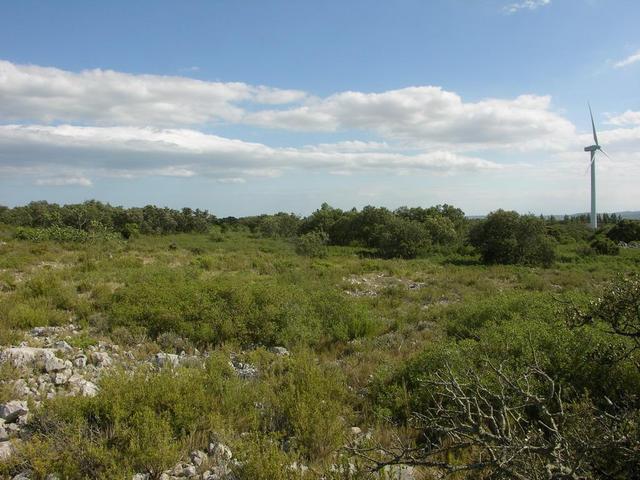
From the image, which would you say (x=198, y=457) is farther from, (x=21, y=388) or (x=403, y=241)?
(x=403, y=241)

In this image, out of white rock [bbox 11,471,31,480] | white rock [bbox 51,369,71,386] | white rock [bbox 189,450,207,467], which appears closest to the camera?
white rock [bbox 11,471,31,480]

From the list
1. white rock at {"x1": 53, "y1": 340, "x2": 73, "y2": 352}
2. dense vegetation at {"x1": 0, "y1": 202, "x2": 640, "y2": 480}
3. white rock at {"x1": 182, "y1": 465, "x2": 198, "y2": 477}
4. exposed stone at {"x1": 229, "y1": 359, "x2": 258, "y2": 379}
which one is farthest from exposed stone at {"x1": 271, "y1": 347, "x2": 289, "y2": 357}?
white rock at {"x1": 182, "y1": 465, "x2": 198, "y2": 477}

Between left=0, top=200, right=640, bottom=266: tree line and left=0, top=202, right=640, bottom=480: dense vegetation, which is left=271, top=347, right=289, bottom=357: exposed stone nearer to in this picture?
left=0, top=202, right=640, bottom=480: dense vegetation

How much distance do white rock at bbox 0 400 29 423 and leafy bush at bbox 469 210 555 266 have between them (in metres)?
28.0

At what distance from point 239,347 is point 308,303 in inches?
95.4

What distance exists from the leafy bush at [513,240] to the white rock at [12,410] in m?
28.0

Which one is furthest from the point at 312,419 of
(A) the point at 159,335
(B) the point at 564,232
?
(B) the point at 564,232

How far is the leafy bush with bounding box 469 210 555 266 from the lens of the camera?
27844 mm

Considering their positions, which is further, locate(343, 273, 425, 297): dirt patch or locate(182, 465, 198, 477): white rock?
locate(343, 273, 425, 297): dirt patch

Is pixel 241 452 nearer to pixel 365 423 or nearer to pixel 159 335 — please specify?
pixel 365 423

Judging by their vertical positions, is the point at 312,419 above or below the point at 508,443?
below

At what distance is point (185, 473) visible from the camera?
3.88 metres

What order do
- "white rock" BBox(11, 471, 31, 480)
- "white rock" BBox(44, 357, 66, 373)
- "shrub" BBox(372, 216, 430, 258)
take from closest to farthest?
1. "white rock" BBox(11, 471, 31, 480)
2. "white rock" BBox(44, 357, 66, 373)
3. "shrub" BBox(372, 216, 430, 258)

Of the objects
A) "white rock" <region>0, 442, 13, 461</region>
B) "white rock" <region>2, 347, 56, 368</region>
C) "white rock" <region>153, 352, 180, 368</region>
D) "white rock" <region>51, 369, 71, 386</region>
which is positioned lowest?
"white rock" <region>0, 442, 13, 461</region>
